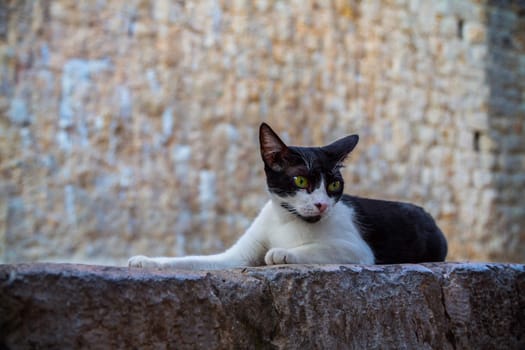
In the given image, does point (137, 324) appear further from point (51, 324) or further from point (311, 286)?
point (311, 286)

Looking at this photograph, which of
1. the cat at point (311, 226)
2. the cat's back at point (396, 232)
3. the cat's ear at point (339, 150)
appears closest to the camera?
the cat at point (311, 226)

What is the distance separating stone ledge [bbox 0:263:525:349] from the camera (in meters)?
1.28

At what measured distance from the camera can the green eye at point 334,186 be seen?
2064 millimetres

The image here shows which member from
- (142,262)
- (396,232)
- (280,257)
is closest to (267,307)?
(280,257)

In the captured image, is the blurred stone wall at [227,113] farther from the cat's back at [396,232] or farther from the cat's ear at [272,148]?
the cat's ear at [272,148]

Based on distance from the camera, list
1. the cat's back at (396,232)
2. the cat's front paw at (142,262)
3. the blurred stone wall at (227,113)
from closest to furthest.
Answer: the cat's front paw at (142,262) → the cat's back at (396,232) → the blurred stone wall at (227,113)

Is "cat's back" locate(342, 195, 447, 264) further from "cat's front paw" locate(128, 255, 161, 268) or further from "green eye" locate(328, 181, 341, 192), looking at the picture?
"cat's front paw" locate(128, 255, 161, 268)

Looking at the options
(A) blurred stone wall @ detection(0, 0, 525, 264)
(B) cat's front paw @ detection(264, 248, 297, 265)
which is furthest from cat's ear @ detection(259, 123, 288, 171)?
(A) blurred stone wall @ detection(0, 0, 525, 264)

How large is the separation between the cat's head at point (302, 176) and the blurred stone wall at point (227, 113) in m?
3.70

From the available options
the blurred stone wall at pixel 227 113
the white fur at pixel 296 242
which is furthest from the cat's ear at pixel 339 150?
the blurred stone wall at pixel 227 113

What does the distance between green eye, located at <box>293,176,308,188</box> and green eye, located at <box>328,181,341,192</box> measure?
87 mm

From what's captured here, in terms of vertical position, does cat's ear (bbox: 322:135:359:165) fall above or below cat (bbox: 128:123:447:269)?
above

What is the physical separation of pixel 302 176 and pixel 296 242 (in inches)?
8.7

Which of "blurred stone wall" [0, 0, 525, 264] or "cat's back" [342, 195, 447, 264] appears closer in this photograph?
"cat's back" [342, 195, 447, 264]
